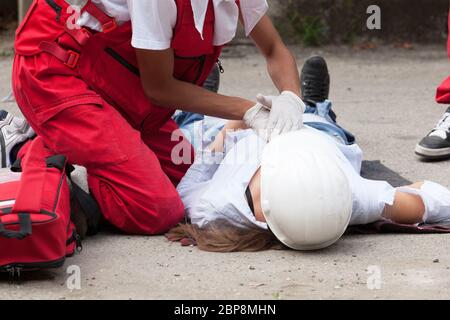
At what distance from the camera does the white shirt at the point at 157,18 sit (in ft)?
10.2

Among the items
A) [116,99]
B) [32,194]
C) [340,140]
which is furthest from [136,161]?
[340,140]

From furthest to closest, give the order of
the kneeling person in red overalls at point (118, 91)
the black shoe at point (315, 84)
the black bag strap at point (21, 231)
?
the black shoe at point (315, 84), the kneeling person in red overalls at point (118, 91), the black bag strap at point (21, 231)

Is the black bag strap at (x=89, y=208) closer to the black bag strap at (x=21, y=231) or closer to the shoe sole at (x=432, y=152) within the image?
the black bag strap at (x=21, y=231)

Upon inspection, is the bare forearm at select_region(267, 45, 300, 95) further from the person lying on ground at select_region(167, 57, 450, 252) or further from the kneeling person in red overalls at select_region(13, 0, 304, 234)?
the person lying on ground at select_region(167, 57, 450, 252)

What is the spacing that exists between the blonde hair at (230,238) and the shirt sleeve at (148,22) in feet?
2.00

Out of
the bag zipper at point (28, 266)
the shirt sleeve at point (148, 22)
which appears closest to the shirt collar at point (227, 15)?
the shirt sleeve at point (148, 22)

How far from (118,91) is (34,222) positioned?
0.77 metres

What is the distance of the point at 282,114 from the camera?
327 centimetres

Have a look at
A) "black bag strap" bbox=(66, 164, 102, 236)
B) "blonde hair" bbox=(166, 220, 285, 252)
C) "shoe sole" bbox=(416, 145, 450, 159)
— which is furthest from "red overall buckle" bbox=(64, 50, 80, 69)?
"shoe sole" bbox=(416, 145, 450, 159)

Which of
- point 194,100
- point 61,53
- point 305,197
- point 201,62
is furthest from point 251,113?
point 61,53

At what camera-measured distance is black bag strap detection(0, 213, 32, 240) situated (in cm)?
273

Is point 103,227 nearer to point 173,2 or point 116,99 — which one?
point 116,99

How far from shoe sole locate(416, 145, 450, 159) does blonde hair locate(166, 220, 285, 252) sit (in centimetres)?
129

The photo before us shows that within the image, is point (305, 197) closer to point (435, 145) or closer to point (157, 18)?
point (157, 18)
